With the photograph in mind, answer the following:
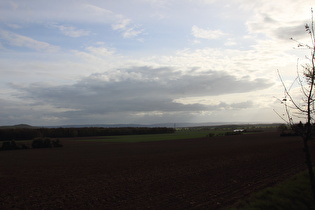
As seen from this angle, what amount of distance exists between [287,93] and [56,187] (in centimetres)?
1696

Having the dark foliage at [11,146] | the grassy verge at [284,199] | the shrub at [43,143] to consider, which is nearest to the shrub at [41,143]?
the shrub at [43,143]

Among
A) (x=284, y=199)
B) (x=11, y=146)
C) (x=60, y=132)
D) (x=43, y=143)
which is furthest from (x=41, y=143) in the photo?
(x=284, y=199)

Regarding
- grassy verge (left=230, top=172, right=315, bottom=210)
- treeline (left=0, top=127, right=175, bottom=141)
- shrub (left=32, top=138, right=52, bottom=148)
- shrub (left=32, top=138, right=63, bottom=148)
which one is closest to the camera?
grassy verge (left=230, top=172, right=315, bottom=210)

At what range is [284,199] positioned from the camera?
38.3 ft

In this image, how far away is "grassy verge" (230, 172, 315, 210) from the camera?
1095 cm

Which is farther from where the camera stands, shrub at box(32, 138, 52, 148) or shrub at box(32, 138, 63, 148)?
shrub at box(32, 138, 63, 148)

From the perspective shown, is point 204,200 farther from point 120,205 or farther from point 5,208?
point 5,208

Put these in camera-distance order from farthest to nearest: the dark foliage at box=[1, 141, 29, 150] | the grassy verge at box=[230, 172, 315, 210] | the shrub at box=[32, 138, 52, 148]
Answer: the shrub at box=[32, 138, 52, 148] < the dark foliage at box=[1, 141, 29, 150] < the grassy verge at box=[230, 172, 315, 210]

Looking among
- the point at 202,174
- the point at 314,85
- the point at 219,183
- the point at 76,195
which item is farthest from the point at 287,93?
the point at 202,174

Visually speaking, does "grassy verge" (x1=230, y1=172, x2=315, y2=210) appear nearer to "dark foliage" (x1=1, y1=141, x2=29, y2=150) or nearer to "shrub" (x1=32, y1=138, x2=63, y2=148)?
"dark foliage" (x1=1, y1=141, x2=29, y2=150)

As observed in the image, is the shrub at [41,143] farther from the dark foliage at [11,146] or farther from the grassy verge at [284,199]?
the grassy verge at [284,199]

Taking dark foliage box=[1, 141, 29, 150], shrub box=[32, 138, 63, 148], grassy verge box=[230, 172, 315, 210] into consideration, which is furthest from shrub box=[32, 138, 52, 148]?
grassy verge box=[230, 172, 315, 210]

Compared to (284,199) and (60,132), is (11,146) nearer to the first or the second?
(60,132)

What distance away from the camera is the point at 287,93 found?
310 inches
